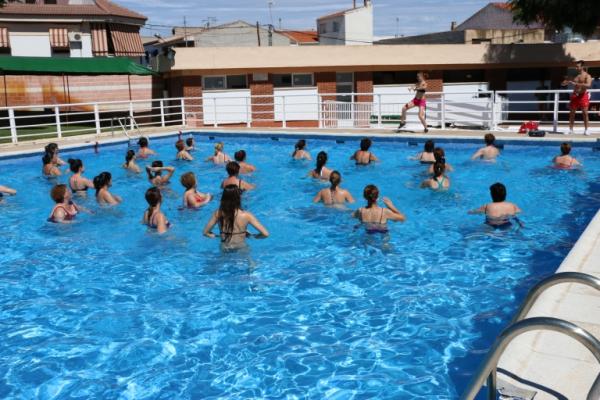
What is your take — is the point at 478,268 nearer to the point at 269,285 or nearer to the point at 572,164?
the point at 269,285

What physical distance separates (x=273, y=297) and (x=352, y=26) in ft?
163

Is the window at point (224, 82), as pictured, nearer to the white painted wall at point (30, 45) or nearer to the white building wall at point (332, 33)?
the white painted wall at point (30, 45)

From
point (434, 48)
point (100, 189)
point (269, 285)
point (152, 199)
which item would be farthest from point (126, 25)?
point (269, 285)

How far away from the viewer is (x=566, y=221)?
9.41 meters

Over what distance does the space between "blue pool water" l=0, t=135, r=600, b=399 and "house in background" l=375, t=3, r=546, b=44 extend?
29.3 m

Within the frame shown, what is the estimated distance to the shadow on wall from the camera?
28.0 metres

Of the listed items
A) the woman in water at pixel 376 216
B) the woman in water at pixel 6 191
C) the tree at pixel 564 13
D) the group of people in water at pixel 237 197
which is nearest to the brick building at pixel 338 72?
the tree at pixel 564 13

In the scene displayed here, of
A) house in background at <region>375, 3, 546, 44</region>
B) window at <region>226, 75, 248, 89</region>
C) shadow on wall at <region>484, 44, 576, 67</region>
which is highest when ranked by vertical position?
house in background at <region>375, 3, 546, 44</region>

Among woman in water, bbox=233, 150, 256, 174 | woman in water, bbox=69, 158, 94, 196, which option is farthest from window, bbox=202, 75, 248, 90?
woman in water, bbox=69, 158, 94, 196

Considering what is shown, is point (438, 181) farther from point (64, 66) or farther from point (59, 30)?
point (59, 30)

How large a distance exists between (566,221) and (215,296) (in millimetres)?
5794

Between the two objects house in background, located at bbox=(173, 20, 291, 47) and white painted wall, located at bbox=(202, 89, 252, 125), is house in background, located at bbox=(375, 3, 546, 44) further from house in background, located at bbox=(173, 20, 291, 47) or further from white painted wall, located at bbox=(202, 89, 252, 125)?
white painted wall, located at bbox=(202, 89, 252, 125)

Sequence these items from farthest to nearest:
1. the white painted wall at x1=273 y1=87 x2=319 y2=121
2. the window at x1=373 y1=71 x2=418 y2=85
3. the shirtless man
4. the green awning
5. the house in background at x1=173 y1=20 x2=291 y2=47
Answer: the house in background at x1=173 y1=20 x2=291 y2=47
the window at x1=373 y1=71 x2=418 y2=85
the white painted wall at x1=273 y1=87 x2=319 y2=121
the green awning
the shirtless man

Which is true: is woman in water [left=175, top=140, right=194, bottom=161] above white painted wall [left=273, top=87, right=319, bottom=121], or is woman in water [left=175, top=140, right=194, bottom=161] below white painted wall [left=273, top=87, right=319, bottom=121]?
below
